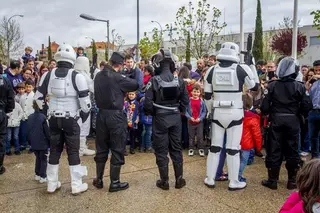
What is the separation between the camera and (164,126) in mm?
5000

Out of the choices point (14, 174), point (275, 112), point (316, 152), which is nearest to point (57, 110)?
point (14, 174)

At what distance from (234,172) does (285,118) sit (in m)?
1.08

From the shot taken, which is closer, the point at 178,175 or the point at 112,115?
the point at 112,115

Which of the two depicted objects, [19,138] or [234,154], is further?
[19,138]

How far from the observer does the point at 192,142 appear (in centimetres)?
714

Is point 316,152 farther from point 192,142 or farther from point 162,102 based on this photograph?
point 162,102

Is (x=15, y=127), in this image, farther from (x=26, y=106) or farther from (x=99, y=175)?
(x=99, y=175)

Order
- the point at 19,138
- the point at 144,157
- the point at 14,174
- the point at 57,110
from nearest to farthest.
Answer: the point at 57,110
the point at 14,174
the point at 144,157
the point at 19,138

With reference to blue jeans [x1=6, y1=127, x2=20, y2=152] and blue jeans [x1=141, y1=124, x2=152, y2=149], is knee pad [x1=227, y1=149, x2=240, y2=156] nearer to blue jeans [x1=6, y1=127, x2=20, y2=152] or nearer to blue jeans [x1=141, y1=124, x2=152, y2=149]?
blue jeans [x1=141, y1=124, x2=152, y2=149]

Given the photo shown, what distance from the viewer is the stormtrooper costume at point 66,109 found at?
4836 mm

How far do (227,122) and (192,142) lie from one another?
226 cm

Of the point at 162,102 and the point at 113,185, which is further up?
the point at 162,102

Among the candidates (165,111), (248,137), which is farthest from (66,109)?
(248,137)

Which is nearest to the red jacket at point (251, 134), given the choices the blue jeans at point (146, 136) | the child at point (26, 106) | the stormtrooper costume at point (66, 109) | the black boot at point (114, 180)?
the black boot at point (114, 180)
